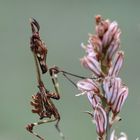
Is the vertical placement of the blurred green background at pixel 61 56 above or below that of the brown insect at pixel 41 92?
above

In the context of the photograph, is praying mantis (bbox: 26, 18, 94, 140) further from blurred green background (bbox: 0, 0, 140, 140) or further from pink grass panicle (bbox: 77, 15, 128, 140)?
blurred green background (bbox: 0, 0, 140, 140)

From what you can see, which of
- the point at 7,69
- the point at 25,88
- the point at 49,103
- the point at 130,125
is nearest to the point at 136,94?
the point at 130,125

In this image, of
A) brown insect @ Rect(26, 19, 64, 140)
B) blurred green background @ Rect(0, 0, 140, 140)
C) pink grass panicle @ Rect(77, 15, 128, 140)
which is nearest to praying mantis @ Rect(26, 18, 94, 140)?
brown insect @ Rect(26, 19, 64, 140)

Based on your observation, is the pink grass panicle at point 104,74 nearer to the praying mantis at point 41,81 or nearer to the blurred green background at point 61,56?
the praying mantis at point 41,81

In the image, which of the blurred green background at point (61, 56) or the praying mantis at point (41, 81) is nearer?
the praying mantis at point (41, 81)

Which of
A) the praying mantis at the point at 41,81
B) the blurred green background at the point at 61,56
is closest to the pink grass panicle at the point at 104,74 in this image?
the praying mantis at the point at 41,81

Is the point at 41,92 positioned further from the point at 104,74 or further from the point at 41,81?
the point at 104,74
